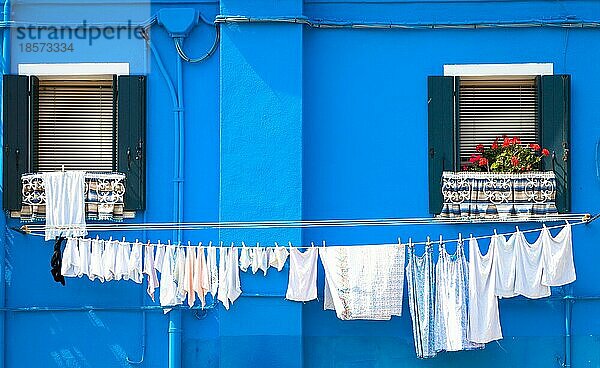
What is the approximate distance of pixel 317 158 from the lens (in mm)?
10172

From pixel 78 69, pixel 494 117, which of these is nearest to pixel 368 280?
pixel 494 117

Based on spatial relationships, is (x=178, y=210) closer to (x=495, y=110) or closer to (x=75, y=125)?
(x=75, y=125)

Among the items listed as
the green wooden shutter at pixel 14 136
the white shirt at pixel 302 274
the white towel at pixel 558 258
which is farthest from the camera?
the green wooden shutter at pixel 14 136

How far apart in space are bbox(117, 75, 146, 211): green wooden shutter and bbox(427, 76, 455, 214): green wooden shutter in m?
2.74

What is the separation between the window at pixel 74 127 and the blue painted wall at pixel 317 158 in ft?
0.58

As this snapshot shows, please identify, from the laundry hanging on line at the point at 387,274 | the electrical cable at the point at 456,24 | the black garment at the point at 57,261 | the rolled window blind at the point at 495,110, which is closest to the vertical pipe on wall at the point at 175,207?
the laundry hanging on line at the point at 387,274

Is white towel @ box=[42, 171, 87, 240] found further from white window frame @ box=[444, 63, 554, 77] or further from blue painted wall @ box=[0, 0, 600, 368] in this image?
white window frame @ box=[444, 63, 554, 77]

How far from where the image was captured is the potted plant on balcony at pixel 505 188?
389 inches

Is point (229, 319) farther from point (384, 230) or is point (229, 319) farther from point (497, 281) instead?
point (497, 281)

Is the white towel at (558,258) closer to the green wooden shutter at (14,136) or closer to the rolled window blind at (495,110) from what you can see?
the rolled window blind at (495,110)

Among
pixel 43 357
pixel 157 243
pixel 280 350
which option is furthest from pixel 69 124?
pixel 280 350

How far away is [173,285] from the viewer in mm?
9695

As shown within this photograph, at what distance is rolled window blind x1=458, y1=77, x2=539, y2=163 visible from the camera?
10258 mm

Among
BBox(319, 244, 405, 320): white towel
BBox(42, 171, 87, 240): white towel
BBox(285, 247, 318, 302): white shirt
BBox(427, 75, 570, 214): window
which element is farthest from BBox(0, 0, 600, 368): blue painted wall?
BBox(319, 244, 405, 320): white towel
